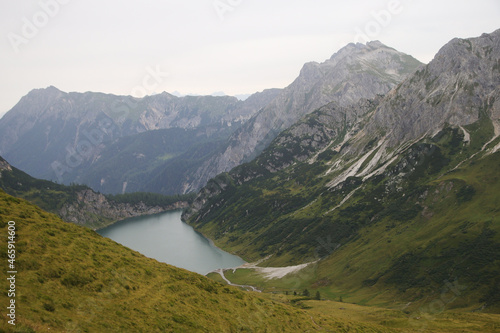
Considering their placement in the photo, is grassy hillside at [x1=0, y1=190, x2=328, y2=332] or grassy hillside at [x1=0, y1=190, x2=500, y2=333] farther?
grassy hillside at [x1=0, y1=190, x2=328, y2=332]

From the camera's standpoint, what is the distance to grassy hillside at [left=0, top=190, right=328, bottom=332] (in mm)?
37438

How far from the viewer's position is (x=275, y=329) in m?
60.4

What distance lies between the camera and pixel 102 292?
45594mm

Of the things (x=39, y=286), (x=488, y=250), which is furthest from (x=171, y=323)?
(x=488, y=250)

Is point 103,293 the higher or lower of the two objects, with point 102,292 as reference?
lower

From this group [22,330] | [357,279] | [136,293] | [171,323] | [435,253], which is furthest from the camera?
[357,279]

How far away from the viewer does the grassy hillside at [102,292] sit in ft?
123

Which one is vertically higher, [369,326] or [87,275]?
[87,275]

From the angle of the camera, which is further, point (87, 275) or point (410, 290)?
point (410, 290)

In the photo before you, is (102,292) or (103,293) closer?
(103,293)

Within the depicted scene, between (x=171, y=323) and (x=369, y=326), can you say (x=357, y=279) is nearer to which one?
(x=369, y=326)

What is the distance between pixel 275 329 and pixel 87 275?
32.1 metres

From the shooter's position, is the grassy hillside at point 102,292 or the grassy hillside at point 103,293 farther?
the grassy hillside at point 102,292

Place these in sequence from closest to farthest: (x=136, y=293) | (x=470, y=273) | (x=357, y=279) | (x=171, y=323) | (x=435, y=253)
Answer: (x=171, y=323) < (x=136, y=293) < (x=470, y=273) < (x=435, y=253) < (x=357, y=279)
